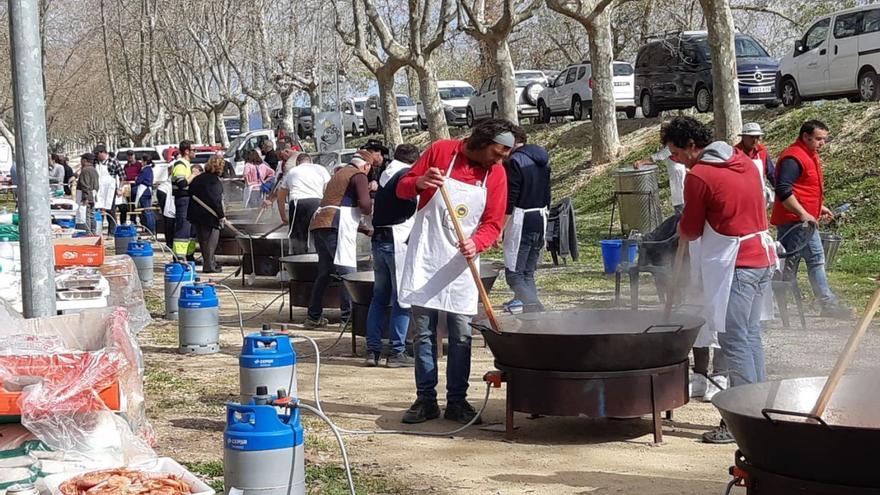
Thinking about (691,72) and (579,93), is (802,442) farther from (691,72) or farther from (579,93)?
(579,93)

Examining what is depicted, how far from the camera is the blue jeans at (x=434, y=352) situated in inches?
307

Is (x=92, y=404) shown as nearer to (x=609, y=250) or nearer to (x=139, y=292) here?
(x=139, y=292)

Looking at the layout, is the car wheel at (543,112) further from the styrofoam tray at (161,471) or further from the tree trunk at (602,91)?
the styrofoam tray at (161,471)

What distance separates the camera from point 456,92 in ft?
147

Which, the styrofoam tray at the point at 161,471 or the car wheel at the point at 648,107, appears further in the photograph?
the car wheel at the point at 648,107

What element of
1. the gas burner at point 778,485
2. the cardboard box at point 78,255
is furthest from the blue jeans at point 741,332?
the cardboard box at point 78,255

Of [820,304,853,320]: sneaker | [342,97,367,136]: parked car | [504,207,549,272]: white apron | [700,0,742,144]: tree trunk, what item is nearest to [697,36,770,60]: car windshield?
[700,0,742,144]: tree trunk

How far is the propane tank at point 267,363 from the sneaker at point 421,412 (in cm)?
94

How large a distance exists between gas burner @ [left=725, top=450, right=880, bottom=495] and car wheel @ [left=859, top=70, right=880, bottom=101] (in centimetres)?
1925

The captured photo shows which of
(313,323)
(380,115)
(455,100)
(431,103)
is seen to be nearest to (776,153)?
(431,103)

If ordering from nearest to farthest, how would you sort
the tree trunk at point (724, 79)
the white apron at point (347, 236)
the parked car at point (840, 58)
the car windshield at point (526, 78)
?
1. the white apron at point (347, 236)
2. the tree trunk at point (724, 79)
3. the parked car at point (840, 58)
4. the car windshield at point (526, 78)

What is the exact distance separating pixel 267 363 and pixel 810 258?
6093mm

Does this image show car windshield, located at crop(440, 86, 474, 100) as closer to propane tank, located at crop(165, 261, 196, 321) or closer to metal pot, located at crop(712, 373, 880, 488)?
propane tank, located at crop(165, 261, 196, 321)

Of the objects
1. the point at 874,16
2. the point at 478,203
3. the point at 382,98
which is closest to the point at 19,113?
the point at 478,203
